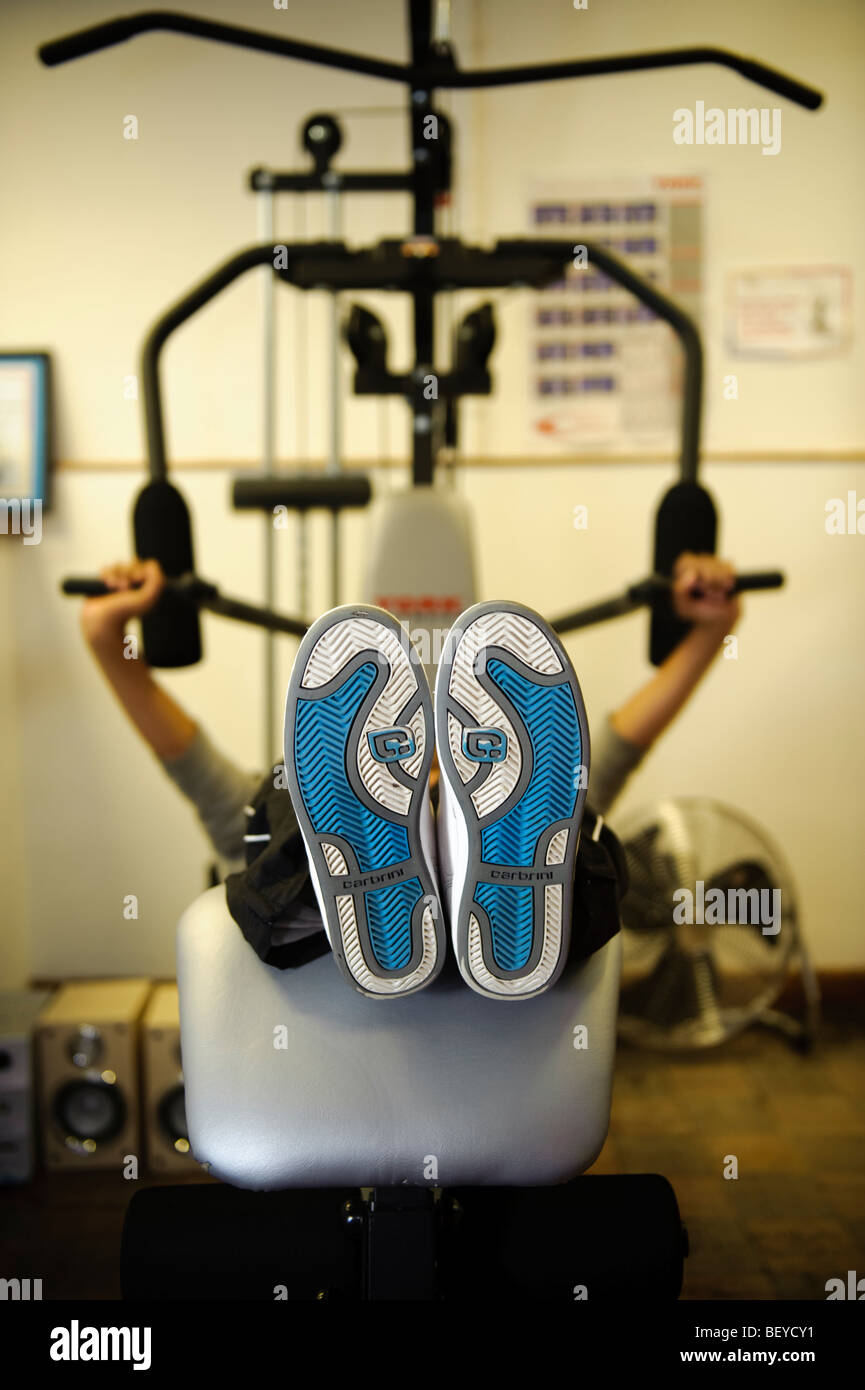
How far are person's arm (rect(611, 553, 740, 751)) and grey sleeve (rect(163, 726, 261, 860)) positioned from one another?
51 cm

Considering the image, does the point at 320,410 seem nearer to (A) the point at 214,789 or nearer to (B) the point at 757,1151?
(A) the point at 214,789

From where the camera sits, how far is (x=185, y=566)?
1.35 metres

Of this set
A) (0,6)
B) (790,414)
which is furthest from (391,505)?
(0,6)

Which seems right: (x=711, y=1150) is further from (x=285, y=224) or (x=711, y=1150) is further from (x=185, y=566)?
(x=285, y=224)

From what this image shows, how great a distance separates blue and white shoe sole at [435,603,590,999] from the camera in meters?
0.75

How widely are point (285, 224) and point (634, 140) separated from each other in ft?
2.35

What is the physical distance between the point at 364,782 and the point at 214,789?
0.70 m

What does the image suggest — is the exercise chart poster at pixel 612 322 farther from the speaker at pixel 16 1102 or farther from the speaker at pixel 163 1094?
the speaker at pixel 16 1102

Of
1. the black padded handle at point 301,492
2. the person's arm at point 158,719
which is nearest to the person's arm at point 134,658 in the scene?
the person's arm at point 158,719

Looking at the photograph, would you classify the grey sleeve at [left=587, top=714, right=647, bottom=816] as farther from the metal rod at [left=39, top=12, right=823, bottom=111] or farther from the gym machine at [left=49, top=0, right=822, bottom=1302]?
the metal rod at [left=39, top=12, right=823, bottom=111]

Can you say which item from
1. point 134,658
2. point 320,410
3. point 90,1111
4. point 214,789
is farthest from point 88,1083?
point 320,410

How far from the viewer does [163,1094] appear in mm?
1744

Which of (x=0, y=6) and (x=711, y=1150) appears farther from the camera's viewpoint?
(x=0, y=6)
